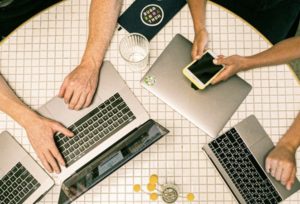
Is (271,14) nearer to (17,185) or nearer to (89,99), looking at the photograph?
(89,99)

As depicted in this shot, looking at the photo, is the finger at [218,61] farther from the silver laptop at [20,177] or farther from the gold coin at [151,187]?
the silver laptop at [20,177]

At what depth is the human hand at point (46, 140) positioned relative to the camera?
1.68m

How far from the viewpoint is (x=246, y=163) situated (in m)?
1.69

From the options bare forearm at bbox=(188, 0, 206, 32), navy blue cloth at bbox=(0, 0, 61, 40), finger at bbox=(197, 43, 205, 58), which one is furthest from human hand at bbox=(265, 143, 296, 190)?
navy blue cloth at bbox=(0, 0, 61, 40)

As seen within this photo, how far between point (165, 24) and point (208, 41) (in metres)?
0.20

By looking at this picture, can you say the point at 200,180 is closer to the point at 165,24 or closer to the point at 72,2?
the point at 165,24

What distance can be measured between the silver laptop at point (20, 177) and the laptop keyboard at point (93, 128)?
120mm

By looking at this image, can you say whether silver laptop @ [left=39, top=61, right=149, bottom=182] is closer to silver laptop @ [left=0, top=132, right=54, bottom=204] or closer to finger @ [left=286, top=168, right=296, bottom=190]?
silver laptop @ [left=0, top=132, right=54, bottom=204]

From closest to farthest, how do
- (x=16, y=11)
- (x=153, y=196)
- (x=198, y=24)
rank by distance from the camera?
(x=153, y=196), (x=198, y=24), (x=16, y=11)

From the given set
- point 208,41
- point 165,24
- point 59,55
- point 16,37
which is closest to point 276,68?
point 208,41

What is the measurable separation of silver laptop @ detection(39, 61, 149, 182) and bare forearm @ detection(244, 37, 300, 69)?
48 cm

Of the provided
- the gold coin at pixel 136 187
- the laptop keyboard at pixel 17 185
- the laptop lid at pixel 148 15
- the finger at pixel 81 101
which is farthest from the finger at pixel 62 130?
the laptop lid at pixel 148 15

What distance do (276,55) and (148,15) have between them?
556 millimetres

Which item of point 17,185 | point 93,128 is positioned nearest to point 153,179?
point 93,128
